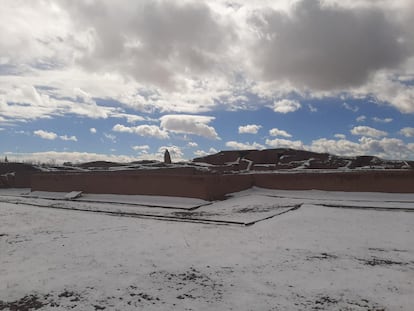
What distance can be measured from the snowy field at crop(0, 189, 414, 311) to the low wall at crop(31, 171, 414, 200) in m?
1.58

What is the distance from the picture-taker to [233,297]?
4707mm

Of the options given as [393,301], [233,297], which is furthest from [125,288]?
[393,301]

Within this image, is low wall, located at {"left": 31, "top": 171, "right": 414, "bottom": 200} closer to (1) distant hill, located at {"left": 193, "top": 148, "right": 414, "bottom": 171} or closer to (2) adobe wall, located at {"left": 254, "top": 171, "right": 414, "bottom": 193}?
(2) adobe wall, located at {"left": 254, "top": 171, "right": 414, "bottom": 193}

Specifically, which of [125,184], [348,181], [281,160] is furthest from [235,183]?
[281,160]

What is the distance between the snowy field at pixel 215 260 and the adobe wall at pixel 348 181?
146 centimetres

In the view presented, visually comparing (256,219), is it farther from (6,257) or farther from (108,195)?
(108,195)

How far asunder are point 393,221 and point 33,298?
858 centimetres

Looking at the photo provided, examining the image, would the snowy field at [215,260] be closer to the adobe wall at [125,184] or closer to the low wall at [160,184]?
the low wall at [160,184]

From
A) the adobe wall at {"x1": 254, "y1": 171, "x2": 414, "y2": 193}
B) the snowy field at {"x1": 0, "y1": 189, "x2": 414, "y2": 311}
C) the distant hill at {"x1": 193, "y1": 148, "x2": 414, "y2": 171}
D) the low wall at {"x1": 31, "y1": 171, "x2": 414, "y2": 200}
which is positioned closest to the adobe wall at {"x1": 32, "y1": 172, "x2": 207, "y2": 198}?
the low wall at {"x1": 31, "y1": 171, "x2": 414, "y2": 200}

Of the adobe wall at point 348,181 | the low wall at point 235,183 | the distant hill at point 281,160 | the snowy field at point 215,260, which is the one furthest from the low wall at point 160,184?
the distant hill at point 281,160

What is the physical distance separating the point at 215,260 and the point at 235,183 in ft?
34.1

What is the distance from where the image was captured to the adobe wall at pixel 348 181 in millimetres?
13492

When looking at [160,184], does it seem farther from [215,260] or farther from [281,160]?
[281,160]

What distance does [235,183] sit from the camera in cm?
1683
